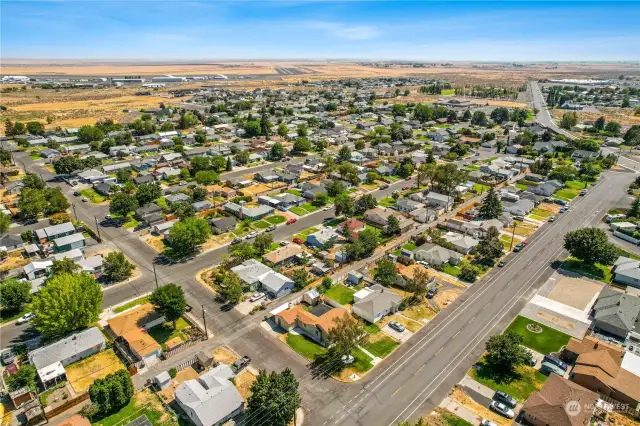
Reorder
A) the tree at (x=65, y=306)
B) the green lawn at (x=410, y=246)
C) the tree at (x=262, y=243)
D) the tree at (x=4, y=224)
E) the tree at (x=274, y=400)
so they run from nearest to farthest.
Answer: the tree at (x=274, y=400) < the tree at (x=65, y=306) < the tree at (x=262, y=243) < the green lawn at (x=410, y=246) < the tree at (x=4, y=224)

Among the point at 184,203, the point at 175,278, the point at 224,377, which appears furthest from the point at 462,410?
the point at 184,203

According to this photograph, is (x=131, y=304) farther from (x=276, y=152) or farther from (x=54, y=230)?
(x=276, y=152)

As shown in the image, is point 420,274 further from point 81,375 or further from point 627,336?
point 81,375

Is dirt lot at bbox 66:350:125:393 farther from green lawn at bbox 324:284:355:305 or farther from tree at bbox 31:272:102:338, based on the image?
green lawn at bbox 324:284:355:305

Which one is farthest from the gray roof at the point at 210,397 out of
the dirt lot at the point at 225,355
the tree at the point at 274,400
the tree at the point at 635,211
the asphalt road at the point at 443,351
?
the tree at the point at 635,211

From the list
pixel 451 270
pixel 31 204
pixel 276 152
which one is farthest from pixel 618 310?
pixel 31 204

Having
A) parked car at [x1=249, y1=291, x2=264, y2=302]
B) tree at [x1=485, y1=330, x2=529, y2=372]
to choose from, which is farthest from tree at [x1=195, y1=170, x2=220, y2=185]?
tree at [x1=485, y1=330, x2=529, y2=372]
